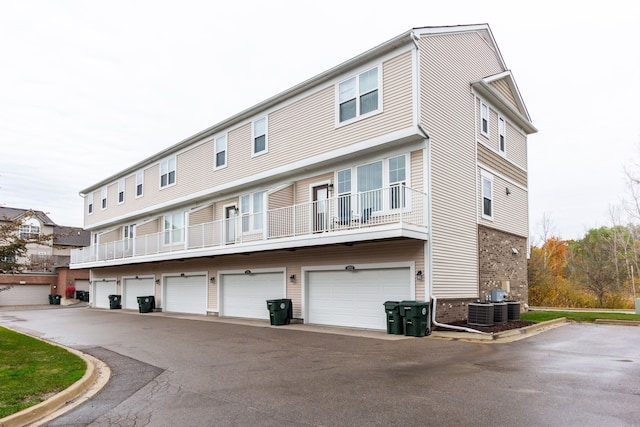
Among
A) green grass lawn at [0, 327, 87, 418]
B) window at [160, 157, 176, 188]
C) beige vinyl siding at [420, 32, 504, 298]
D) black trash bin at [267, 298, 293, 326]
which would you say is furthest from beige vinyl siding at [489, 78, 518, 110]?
green grass lawn at [0, 327, 87, 418]

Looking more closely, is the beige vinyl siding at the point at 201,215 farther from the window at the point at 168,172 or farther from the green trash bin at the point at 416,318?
the green trash bin at the point at 416,318

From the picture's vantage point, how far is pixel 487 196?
17.3m

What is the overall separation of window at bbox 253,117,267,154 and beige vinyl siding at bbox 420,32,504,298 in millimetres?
7188

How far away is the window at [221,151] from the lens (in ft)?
Answer: 69.1

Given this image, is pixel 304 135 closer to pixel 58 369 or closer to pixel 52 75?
pixel 52 75

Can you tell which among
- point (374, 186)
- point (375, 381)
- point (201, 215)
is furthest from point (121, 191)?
point (375, 381)

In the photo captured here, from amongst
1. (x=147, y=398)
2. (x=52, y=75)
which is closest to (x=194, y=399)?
(x=147, y=398)

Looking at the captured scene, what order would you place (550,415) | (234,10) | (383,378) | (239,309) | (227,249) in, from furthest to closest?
1. (239,309)
2. (227,249)
3. (234,10)
4. (383,378)
5. (550,415)

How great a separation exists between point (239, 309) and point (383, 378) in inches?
512

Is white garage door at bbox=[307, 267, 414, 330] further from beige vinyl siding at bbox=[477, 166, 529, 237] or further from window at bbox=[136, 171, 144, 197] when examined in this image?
window at bbox=[136, 171, 144, 197]

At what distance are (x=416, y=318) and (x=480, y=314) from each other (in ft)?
8.07

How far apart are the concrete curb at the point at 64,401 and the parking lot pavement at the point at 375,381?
0.32 metres

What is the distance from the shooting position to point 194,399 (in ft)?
22.1

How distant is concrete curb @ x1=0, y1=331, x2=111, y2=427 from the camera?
5.72m
